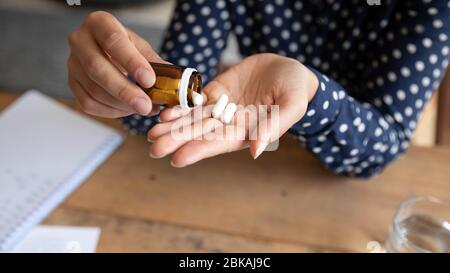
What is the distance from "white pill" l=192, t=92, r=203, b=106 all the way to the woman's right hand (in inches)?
1.2

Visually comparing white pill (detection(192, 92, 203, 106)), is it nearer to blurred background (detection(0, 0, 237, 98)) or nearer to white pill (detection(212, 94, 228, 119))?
white pill (detection(212, 94, 228, 119))

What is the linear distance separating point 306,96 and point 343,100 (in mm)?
97

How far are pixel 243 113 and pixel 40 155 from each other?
30 centimetres

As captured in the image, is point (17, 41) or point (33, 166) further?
point (17, 41)

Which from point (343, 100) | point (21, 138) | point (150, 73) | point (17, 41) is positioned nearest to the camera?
point (150, 73)

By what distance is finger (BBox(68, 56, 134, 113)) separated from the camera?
15.8 inches

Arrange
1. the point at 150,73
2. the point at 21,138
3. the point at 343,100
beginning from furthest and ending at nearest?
the point at 21,138
the point at 343,100
the point at 150,73

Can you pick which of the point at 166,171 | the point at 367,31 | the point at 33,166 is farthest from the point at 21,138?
the point at 367,31

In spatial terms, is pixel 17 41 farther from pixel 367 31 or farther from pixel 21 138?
pixel 367 31

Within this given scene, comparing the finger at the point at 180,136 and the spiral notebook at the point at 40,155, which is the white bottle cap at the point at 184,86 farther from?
the spiral notebook at the point at 40,155

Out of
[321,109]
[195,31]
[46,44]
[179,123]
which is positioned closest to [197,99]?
[179,123]

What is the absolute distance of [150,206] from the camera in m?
0.54

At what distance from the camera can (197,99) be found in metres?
0.39

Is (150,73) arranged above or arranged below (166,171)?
above
